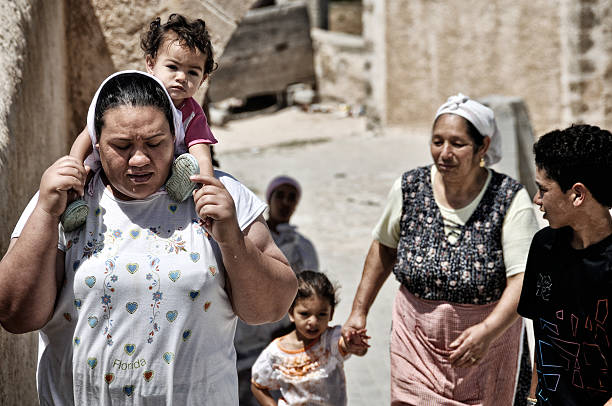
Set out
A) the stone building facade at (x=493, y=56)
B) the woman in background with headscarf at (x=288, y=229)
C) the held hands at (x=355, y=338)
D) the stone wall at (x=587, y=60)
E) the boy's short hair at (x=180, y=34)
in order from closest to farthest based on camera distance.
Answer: the boy's short hair at (x=180, y=34) < the held hands at (x=355, y=338) < the woman in background with headscarf at (x=288, y=229) < the stone wall at (x=587, y=60) < the stone building facade at (x=493, y=56)

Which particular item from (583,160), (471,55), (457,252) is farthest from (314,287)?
(471,55)

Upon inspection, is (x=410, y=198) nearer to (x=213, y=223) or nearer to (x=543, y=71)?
(x=213, y=223)

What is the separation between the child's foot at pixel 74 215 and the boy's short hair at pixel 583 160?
1461mm

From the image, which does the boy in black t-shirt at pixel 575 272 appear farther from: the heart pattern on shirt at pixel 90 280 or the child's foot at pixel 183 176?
the heart pattern on shirt at pixel 90 280

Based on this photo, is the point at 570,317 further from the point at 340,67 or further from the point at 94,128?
the point at 340,67

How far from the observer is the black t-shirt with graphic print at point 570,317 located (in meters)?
2.48

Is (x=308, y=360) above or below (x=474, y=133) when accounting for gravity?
below

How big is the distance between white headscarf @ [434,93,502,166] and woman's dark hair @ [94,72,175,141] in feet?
5.09

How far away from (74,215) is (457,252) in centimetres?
170

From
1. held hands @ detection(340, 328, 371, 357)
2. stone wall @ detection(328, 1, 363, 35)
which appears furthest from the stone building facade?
held hands @ detection(340, 328, 371, 357)

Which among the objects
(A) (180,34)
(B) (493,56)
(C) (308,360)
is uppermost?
(A) (180,34)

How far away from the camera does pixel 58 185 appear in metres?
2.14

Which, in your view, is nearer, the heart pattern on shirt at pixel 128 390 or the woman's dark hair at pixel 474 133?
the heart pattern on shirt at pixel 128 390

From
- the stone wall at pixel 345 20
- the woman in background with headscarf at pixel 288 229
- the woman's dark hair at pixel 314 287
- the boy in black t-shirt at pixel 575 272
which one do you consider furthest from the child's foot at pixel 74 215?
the stone wall at pixel 345 20
